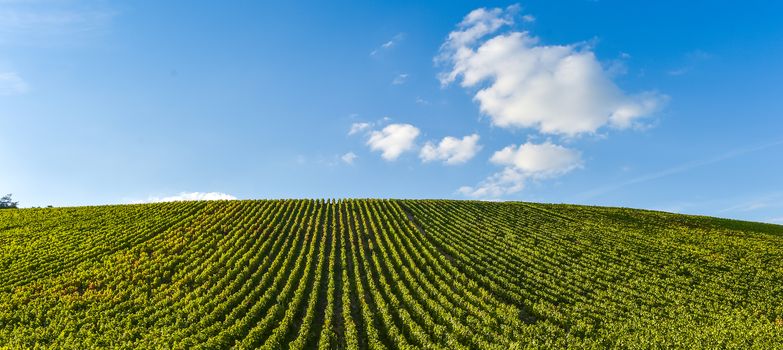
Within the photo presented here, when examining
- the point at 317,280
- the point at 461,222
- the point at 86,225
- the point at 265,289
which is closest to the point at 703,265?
the point at 461,222

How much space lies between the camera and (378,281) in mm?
30500

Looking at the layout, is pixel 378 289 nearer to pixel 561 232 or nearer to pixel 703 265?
pixel 561 232

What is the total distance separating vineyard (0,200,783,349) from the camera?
23.0m

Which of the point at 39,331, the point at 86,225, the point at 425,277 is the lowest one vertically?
the point at 39,331

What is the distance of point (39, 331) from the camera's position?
23.7m

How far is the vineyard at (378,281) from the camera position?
22961mm

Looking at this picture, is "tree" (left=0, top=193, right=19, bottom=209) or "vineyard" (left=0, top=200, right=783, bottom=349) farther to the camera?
"tree" (left=0, top=193, right=19, bottom=209)

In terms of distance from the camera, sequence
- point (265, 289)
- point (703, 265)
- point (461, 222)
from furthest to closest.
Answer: point (461, 222) < point (703, 265) < point (265, 289)

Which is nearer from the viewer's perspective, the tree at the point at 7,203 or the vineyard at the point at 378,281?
the vineyard at the point at 378,281

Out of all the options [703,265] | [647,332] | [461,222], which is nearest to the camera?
[647,332]

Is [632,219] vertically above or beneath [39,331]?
above

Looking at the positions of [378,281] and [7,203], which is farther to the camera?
[7,203]

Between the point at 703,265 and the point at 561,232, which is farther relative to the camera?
the point at 561,232

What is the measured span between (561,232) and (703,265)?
Result: 1208cm
